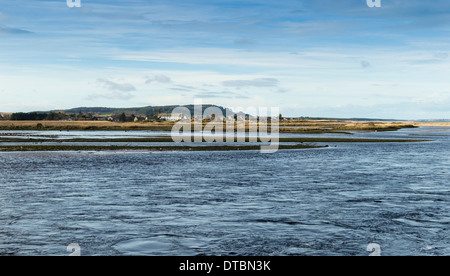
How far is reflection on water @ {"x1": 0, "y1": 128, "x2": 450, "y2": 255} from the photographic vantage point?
17547 millimetres

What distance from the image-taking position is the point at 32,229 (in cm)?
1953

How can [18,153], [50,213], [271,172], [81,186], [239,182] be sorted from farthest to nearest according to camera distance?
[18,153] < [271,172] < [239,182] < [81,186] < [50,213]

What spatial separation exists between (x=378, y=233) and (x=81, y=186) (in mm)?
20766

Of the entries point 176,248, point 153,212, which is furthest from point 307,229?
point 153,212

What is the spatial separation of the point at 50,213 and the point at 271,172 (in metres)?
22.7

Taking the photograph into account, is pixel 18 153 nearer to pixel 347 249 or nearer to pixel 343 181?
pixel 343 181

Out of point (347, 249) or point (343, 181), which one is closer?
point (347, 249)

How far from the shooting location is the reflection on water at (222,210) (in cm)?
1755

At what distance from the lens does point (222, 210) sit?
78.3 ft

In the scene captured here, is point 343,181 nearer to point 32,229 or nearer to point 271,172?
point 271,172

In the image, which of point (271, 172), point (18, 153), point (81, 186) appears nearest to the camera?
point (81, 186)

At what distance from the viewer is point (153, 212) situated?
2334cm
